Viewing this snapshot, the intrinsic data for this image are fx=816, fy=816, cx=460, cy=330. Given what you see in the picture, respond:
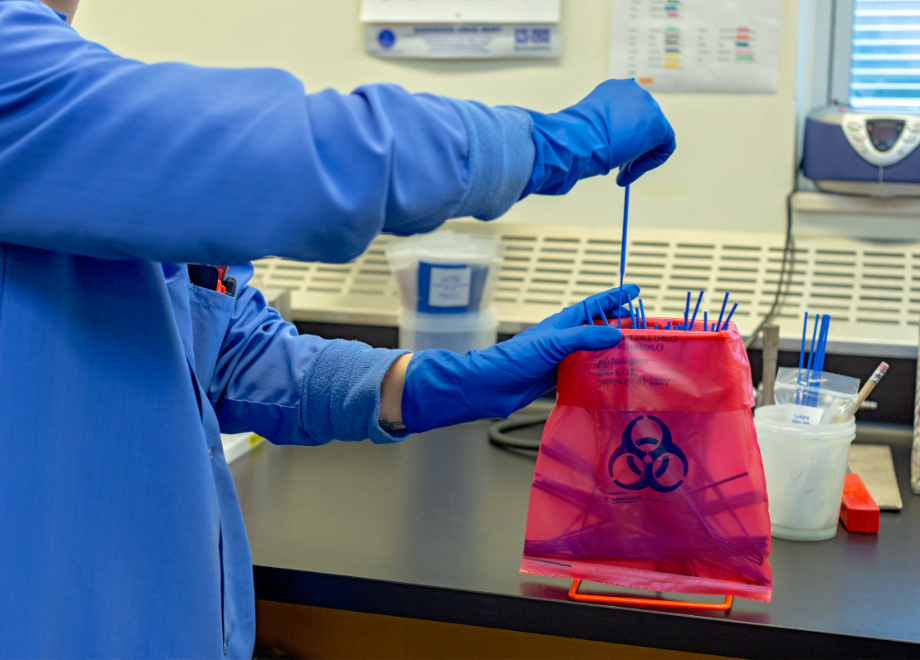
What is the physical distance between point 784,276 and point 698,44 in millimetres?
529

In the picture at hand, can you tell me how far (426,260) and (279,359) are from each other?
2.04 ft

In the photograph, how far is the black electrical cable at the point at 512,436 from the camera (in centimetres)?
150

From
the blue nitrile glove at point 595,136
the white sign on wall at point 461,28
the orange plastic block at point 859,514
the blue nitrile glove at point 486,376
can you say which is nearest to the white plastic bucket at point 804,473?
the orange plastic block at point 859,514

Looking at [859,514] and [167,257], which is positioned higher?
[167,257]

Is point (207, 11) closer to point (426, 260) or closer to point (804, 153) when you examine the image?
point (426, 260)

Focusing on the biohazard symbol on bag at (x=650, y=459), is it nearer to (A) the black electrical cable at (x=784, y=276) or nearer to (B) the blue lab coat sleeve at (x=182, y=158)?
(B) the blue lab coat sleeve at (x=182, y=158)

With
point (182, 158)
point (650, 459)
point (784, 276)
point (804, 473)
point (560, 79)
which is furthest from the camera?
point (560, 79)

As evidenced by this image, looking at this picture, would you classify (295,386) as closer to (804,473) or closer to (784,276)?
(804,473)

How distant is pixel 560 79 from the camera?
1.83m

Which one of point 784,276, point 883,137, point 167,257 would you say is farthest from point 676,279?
point 167,257

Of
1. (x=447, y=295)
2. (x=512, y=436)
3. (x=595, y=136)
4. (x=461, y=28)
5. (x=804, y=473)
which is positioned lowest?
(x=512, y=436)

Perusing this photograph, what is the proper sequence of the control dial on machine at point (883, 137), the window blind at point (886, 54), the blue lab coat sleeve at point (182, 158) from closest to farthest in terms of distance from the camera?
the blue lab coat sleeve at point (182, 158), the control dial on machine at point (883, 137), the window blind at point (886, 54)

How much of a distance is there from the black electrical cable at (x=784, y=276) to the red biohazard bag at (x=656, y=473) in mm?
755

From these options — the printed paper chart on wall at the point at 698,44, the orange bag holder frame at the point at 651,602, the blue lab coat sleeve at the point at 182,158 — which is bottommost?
the orange bag holder frame at the point at 651,602
